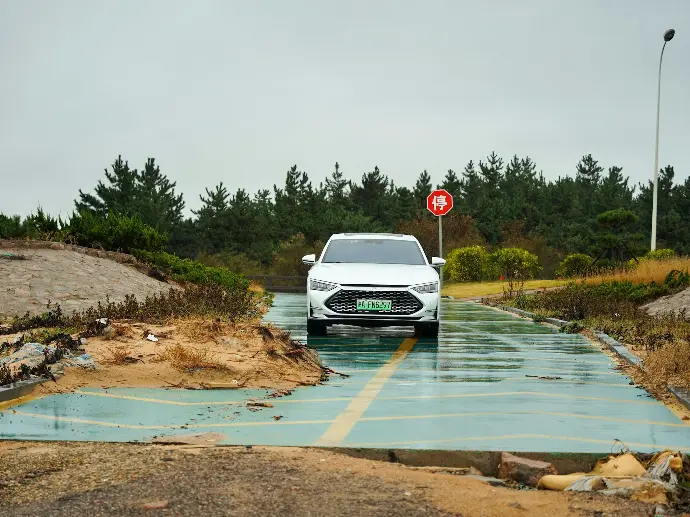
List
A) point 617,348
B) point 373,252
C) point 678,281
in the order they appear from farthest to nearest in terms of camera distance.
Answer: point 678,281
point 373,252
point 617,348

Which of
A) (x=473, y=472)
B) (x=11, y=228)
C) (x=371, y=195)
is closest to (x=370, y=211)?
(x=371, y=195)

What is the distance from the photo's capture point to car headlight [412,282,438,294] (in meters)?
16.6

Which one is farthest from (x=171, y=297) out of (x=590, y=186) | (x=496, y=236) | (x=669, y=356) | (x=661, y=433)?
(x=590, y=186)

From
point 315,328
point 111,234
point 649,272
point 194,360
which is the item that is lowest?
point 315,328

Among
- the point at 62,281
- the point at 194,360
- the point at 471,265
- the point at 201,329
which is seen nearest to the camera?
the point at 194,360

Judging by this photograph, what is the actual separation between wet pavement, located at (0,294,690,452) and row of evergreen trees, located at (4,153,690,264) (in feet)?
186

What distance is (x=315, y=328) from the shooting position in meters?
17.5

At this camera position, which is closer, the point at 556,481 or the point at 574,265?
the point at 556,481

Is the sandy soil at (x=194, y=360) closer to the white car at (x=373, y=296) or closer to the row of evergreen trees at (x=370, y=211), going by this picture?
the white car at (x=373, y=296)

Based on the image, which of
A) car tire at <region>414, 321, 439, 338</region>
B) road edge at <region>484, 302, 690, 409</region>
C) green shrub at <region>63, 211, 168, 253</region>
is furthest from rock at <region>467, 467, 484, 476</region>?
green shrub at <region>63, 211, 168, 253</region>

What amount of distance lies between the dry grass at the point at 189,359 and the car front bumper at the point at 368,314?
16.5 feet

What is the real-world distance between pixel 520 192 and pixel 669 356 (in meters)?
Result: 83.2

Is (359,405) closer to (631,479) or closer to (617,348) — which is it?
(631,479)

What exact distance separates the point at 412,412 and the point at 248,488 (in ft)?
11.1
